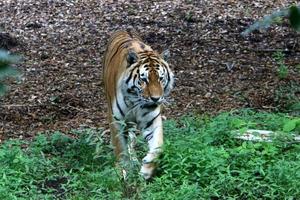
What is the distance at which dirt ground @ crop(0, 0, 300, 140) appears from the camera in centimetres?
705

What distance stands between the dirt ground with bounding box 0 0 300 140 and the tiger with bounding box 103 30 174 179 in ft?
4.79

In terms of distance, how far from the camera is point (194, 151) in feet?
16.3

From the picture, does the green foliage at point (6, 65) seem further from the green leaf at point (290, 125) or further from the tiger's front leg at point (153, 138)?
the green leaf at point (290, 125)

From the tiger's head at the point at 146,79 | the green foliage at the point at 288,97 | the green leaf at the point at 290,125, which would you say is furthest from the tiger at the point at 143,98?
the green foliage at the point at 288,97

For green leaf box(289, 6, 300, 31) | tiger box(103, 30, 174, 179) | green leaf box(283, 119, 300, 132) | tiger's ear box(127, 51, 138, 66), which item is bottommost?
green leaf box(283, 119, 300, 132)

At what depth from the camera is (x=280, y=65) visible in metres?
7.92

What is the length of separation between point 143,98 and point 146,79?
0.14 m

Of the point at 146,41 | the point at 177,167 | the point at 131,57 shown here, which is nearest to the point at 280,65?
the point at 146,41

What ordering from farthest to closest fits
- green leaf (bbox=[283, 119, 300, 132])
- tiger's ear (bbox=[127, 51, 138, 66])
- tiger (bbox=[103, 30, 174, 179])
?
green leaf (bbox=[283, 119, 300, 132]), tiger's ear (bbox=[127, 51, 138, 66]), tiger (bbox=[103, 30, 174, 179])

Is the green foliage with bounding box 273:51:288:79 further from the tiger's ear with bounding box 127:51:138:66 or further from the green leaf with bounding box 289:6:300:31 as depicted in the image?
the green leaf with bounding box 289:6:300:31

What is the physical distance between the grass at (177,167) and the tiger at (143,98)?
12 cm

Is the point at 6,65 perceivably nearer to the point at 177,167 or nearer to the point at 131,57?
the point at 177,167

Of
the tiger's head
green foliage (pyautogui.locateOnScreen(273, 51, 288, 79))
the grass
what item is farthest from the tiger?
green foliage (pyautogui.locateOnScreen(273, 51, 288, 79))

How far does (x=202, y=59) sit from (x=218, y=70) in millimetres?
409
